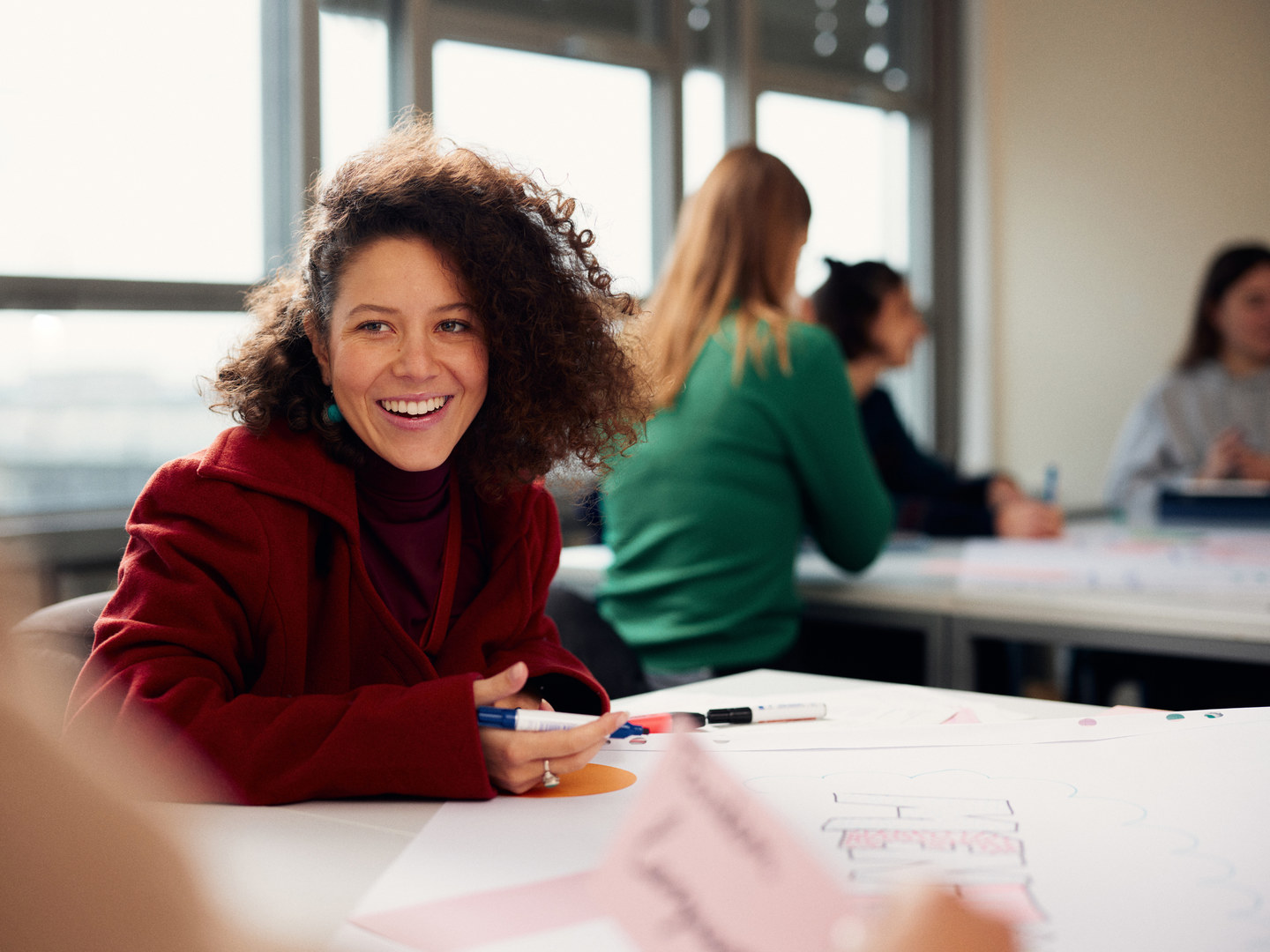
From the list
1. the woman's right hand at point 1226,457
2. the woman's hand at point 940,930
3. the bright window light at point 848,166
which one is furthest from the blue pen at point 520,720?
the bright window light at point 848,166

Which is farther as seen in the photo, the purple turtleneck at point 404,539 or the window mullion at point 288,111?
the window mullion at point 288,111

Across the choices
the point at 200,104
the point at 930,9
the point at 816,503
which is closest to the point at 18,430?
the point at 200,104

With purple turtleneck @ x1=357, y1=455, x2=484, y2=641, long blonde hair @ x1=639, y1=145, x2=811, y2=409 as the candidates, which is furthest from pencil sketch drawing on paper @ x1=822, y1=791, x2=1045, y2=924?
long blonde hair @ x1=639, y1=145, x2=811, y2=409

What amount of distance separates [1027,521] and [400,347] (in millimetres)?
1968

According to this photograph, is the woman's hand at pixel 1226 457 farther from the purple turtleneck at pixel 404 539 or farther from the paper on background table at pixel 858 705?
the purple turtleneck at pixel 404 539

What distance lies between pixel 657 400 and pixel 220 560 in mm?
1044

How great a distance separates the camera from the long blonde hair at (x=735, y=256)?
2051mm

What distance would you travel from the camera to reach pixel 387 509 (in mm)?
1126

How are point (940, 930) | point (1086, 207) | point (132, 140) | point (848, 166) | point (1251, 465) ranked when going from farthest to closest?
point (1086, 207)
point (848, 166)
point (1251, 465)
point (132, 140)
point (940, 930)

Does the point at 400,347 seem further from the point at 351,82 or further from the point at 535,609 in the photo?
the point at 351,82

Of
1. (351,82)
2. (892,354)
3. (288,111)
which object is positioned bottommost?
(892,354)

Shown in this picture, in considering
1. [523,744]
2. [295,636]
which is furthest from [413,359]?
[523,744]

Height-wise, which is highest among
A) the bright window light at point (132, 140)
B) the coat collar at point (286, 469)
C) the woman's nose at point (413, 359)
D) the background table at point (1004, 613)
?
the bright window light at point (132, 140)

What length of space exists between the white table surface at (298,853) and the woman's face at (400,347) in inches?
14.2
